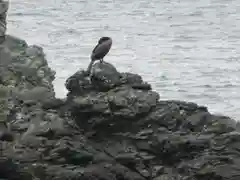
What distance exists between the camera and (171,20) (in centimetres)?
4650

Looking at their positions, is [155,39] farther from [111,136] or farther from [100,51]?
[111,136]

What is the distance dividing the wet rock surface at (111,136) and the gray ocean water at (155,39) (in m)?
11.5

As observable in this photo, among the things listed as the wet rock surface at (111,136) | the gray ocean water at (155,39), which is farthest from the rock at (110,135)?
the gray ocean water at (155,39)

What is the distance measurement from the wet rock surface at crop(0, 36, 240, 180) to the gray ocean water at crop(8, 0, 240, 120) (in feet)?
37.8

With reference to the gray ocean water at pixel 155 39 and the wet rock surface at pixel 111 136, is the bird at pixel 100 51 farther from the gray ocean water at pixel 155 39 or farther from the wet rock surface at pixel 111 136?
the gray ocean water at pixel 155 39

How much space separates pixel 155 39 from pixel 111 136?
28.3m

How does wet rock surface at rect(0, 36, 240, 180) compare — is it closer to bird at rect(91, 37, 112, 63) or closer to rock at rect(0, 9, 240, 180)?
rock at rect(0, 9, 240, 180)

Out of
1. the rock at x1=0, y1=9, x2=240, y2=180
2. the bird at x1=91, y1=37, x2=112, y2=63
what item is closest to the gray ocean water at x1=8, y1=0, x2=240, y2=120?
the bird at x1=91, y1=37, x2=112, y2=63

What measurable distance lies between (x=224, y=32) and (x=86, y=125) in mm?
30557

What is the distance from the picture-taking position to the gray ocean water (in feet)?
97.3

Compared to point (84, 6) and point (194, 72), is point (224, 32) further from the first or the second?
point (84, 6)

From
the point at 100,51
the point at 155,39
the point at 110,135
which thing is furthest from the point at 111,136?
the point at 155,39

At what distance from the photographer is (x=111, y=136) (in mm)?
13180

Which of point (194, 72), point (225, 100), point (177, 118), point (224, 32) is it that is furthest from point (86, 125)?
point (224, 32)
